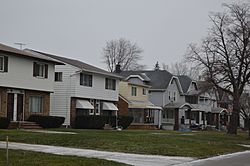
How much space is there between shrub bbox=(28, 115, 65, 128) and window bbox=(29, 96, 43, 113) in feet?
3.00

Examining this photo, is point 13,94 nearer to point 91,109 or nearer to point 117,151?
point 91,109

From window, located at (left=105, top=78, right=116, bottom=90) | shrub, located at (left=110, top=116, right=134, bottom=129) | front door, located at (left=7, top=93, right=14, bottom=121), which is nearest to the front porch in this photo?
shrub, located at (left=110, top=116, right=134, bottom=129)

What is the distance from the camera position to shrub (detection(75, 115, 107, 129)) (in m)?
44.3

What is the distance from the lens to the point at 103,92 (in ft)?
166

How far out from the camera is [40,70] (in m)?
40.5

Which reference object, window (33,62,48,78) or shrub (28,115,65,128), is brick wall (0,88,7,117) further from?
window (33,62,48,78)

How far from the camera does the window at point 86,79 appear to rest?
47125 mm

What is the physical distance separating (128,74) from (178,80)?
792cm

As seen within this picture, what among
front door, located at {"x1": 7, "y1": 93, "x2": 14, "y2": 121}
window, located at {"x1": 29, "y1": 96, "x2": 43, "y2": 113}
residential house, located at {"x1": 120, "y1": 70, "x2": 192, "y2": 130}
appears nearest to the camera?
front door, located at {"x1": 7, "y1": 93, "x2": 14, "y2": 121}

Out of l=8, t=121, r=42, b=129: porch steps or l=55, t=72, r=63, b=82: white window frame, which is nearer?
l=8, t=121, r=42, b=129: porch steps

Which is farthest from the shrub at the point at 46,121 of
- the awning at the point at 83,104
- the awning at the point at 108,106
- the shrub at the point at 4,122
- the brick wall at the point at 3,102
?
the awning at the point at 108,106

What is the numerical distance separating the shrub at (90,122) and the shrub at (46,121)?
3724mm

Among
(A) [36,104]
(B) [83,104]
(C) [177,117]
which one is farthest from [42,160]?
(C) [177,117]

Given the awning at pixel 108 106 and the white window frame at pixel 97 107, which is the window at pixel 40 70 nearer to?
the white window frame at pixel 97 107
